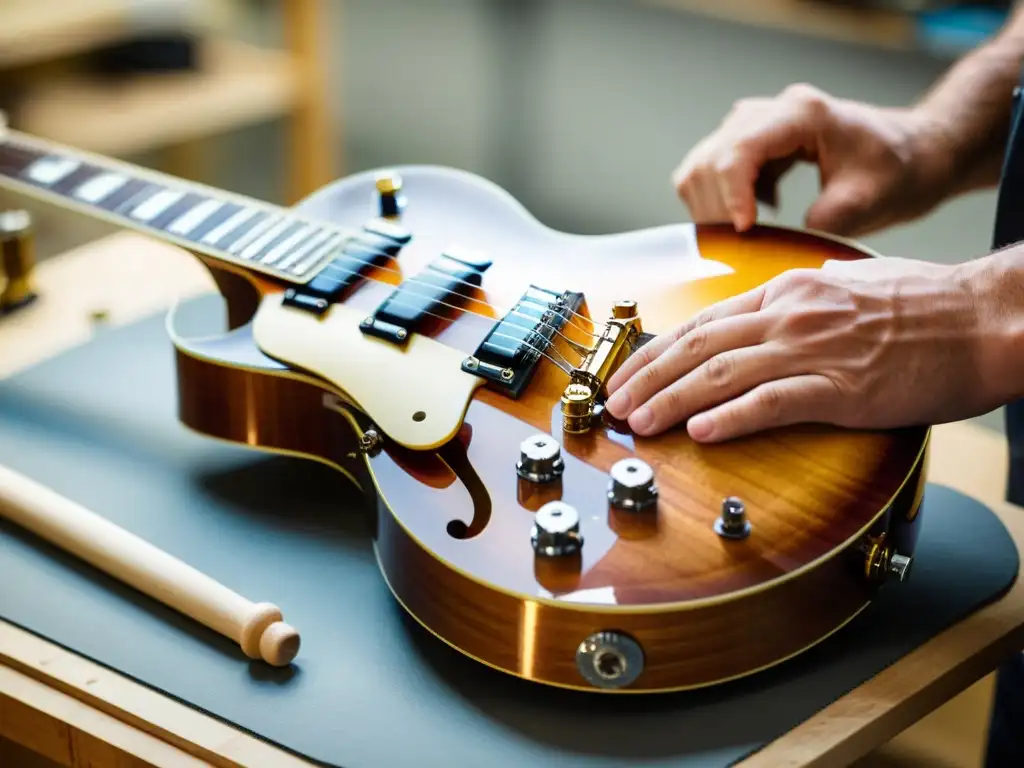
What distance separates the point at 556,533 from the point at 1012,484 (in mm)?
523

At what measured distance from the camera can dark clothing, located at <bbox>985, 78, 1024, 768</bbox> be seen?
1029mm

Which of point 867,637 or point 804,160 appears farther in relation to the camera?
point 804,160

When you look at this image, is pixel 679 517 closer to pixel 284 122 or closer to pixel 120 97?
pixel 120 97

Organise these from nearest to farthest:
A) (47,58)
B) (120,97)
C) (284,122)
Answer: (120,97)
(47,58)
(284,122)

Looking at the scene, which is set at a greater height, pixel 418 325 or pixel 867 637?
pixel 418 325

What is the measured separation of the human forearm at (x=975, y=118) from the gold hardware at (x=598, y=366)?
0.43 metres

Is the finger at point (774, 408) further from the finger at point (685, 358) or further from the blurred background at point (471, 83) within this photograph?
the blurred background at point (471, 83)

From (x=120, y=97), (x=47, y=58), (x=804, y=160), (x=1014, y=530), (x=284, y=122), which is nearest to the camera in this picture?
(x=1014, y=530)

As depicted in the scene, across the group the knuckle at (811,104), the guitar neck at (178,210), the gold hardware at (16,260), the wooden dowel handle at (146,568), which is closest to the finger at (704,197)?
the knuckle at (811,104)

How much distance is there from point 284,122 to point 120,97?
460 millimetres

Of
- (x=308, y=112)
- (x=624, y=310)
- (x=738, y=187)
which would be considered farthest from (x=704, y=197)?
(x=308, y=112)

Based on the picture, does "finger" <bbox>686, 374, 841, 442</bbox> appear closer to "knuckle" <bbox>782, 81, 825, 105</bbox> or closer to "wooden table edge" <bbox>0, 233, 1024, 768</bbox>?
"wooden table edge" <bbox>0, 233, 1024, 768</bbox>

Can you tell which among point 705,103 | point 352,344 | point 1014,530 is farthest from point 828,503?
point 705,103

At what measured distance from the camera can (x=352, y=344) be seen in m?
0.96
